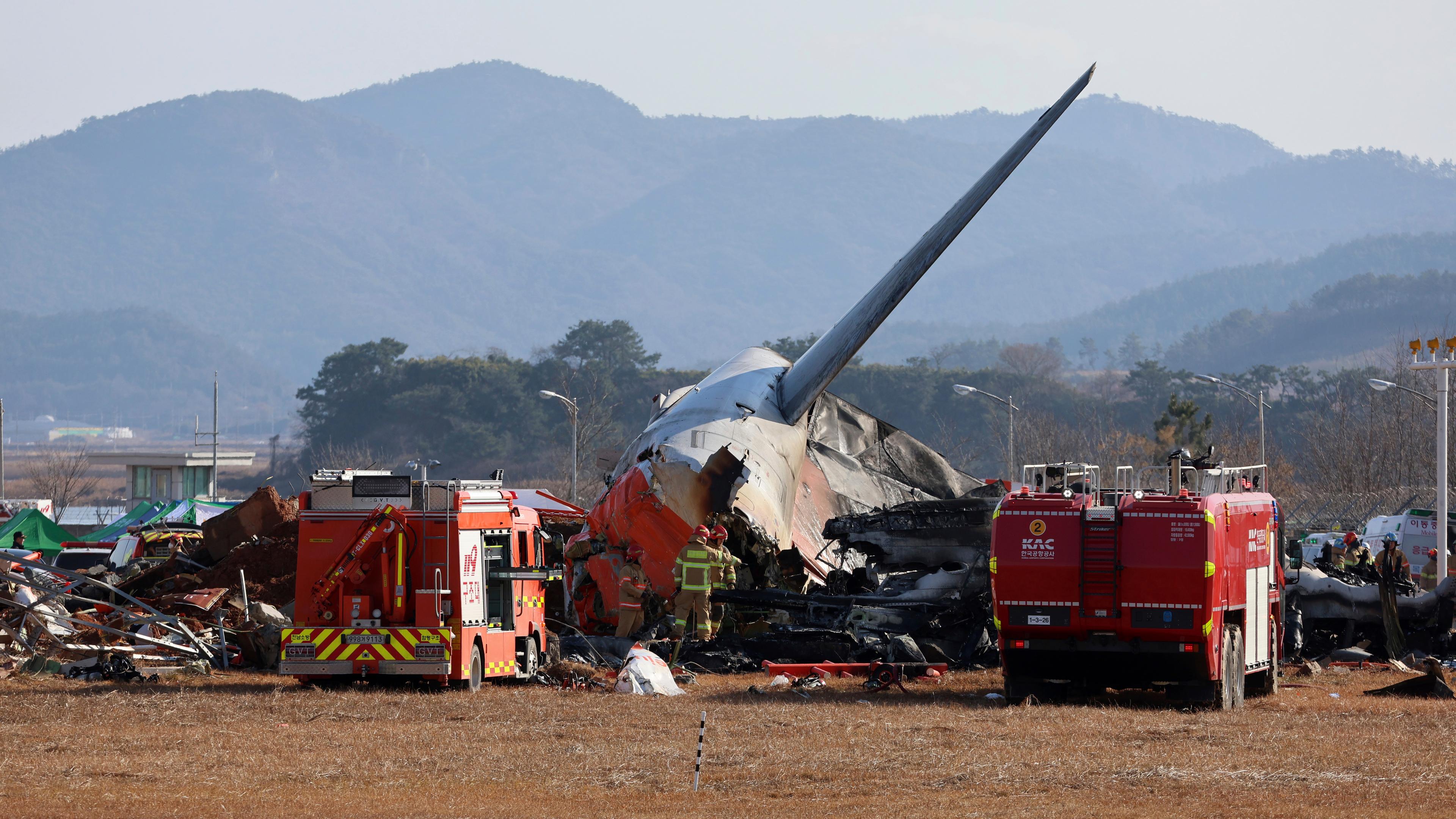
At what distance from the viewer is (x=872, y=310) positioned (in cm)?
3183

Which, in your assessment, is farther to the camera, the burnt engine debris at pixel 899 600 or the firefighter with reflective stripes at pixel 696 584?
the firefighter with reflective stripes at pixel 696 584

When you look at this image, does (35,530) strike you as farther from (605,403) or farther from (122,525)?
(605,403)

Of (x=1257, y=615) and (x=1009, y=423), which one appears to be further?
(x=1009, y=423)

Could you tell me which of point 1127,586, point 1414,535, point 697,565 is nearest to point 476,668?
point 697,565

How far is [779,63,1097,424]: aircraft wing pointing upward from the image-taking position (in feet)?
104

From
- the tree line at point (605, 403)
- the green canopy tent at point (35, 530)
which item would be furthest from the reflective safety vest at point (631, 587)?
the tree line at point (605, 403)

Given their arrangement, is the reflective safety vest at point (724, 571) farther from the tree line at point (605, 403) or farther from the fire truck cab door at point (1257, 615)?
Result: the tree line at point (605, 403)

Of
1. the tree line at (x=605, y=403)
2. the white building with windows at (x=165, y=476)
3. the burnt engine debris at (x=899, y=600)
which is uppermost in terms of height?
the tree line at (x=605, y=403)

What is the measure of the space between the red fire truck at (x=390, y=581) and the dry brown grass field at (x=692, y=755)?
0.46 m

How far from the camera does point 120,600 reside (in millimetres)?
27062

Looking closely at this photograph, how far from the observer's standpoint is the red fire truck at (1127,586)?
1767cm

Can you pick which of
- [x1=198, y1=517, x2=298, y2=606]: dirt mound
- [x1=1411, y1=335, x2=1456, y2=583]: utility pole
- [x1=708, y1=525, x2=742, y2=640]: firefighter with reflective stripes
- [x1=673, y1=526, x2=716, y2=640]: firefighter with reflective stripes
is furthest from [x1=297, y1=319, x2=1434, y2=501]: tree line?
[x1=673, y1=526, x2=716, y2=640]: firefighter with reflective stripes

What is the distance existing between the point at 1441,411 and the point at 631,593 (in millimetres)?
18541

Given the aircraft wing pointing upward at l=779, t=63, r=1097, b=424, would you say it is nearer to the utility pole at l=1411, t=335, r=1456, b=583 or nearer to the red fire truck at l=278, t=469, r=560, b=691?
the utility pole at l=1411, t=335, r=1456, b=583
